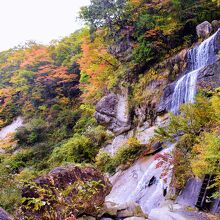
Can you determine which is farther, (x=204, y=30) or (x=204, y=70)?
(x=204, y=30)

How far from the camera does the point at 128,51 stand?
59.4 ft

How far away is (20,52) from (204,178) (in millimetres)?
29615

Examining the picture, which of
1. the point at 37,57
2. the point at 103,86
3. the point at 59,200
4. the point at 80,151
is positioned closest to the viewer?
the point at 59,200

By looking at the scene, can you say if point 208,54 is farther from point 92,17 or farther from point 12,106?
point 12,106

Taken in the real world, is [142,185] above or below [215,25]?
below

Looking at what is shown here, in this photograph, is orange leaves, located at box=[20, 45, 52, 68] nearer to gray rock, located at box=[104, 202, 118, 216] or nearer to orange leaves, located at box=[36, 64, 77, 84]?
orange leaves, located at box=[36, 64, 77, 84]

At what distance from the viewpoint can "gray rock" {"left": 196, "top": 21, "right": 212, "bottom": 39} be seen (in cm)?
1481

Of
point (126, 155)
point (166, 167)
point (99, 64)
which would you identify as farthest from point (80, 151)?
point (166, 167)

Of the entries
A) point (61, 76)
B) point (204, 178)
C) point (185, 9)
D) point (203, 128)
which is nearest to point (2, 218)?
point (204, 178)

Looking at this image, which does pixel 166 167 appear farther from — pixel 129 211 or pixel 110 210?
pixel 110 210

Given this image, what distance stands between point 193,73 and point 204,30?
363 cm

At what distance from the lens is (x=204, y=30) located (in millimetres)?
14945

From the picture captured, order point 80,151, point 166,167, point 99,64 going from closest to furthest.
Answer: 1. point 166,167
2. point 80,151
3. point 99,64

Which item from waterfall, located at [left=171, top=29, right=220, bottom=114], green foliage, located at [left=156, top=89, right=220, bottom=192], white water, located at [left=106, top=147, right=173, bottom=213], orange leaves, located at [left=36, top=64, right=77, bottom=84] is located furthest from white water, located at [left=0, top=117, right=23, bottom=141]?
green foliage, located at [left=156, top=89, right=220, bottom=192]
